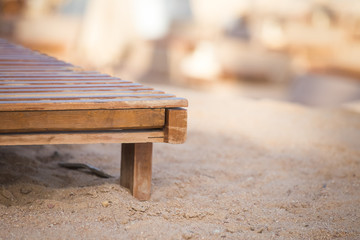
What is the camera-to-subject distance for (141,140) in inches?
86.0

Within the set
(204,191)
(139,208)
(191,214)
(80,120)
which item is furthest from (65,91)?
(204,191)

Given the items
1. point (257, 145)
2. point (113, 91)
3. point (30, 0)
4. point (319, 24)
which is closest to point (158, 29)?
point (30, 0)

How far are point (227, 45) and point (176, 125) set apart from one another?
880 centimetres

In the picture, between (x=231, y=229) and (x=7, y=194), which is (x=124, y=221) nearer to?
(x=231, y=229)

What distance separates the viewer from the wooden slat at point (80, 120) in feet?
6.61

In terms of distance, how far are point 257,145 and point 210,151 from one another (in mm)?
460

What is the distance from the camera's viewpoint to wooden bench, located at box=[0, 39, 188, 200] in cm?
203

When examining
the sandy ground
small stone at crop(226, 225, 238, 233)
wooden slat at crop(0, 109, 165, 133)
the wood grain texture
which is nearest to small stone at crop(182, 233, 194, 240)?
the sandy ground

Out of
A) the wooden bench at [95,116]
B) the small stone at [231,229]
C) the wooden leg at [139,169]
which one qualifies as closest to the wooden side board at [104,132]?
the wooden bench at [95,116]

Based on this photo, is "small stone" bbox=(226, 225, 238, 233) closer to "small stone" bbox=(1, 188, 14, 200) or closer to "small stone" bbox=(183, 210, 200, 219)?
"small stone" bbox=(183, 210, 200, 219)

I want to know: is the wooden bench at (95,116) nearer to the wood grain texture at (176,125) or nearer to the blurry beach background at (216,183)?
the wood grain texture at (176,125)

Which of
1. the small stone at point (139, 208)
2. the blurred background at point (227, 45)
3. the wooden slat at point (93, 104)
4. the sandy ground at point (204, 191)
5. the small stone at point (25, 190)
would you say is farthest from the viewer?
the blurred background at point (227, 45)

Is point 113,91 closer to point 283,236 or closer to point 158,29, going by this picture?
point 283,236

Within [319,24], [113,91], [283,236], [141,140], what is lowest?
[283,236]
